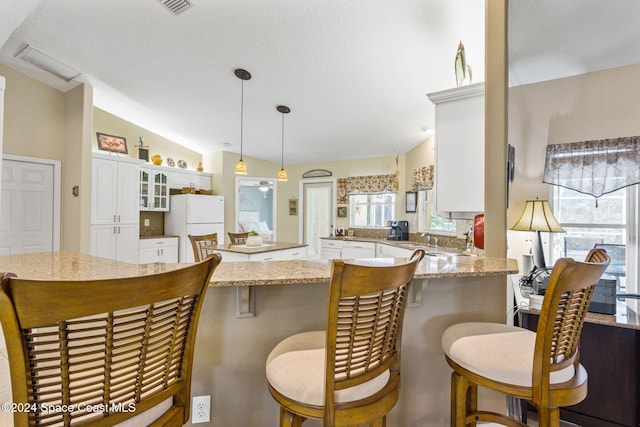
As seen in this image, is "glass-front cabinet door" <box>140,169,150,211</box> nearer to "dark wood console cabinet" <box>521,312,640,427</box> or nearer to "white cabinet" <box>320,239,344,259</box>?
"white cabinet" <box>320,239,344,259</box>

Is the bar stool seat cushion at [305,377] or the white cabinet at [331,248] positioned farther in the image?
the white cabinet at [331,248]

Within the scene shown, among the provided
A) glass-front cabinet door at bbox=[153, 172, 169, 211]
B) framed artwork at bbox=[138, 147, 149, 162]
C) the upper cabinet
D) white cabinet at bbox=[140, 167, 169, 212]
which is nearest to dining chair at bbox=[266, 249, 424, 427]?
the upper cabinet

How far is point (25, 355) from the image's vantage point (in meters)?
0.60

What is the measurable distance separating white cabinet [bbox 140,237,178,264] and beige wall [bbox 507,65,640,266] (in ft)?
16.6

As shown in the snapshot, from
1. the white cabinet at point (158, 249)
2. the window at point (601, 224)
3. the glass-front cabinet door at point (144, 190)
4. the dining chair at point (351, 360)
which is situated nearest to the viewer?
the dining chair at point (351, 360)

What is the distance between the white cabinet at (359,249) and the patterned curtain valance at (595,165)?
3118 mm

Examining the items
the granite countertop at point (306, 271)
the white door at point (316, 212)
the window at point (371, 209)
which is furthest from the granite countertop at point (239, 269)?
the white door at point (316, 212)

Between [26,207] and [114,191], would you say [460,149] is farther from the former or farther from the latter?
[26,207]

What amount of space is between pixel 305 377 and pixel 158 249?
16.4 feet

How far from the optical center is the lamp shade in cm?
227

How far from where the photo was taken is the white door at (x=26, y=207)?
3664 mm

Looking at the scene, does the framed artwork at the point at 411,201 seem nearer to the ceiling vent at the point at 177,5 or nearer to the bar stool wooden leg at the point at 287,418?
the ceiling vent at the point at 177,5

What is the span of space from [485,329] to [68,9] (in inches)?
161

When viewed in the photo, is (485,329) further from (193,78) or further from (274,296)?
(193,78)
